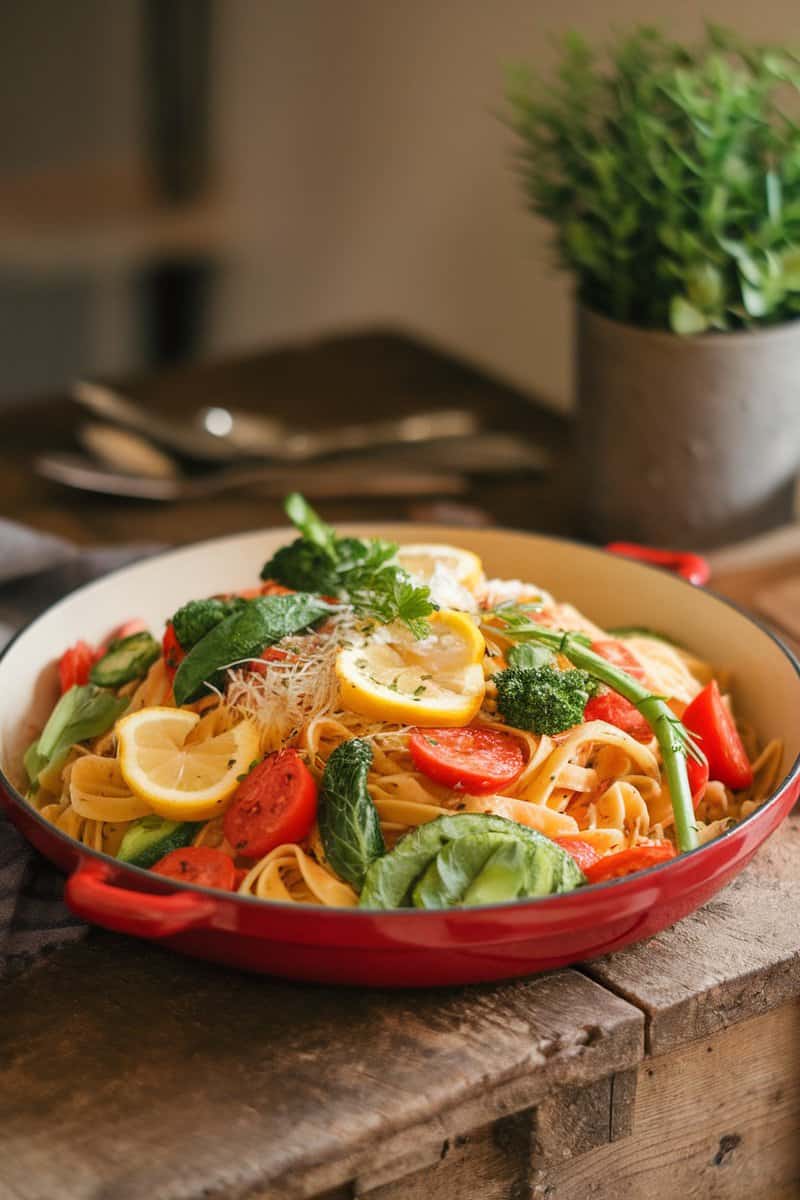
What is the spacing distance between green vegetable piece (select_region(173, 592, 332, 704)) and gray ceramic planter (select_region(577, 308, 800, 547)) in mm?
922

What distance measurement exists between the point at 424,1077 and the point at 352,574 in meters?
0.68

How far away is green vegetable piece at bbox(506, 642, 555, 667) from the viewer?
5.34ft

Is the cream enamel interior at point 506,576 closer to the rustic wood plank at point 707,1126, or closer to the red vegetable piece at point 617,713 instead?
the red vegetable piece at point 617,713

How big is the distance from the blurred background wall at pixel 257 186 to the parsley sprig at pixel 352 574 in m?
2.13

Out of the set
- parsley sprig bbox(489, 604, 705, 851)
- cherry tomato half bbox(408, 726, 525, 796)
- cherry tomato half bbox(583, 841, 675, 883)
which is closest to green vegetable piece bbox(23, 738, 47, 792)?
cherry tomato half bbox(408, 726, 525, 796)

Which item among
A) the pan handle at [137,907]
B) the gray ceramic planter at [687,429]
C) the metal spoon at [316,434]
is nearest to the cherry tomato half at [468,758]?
the pan handle at [137,907]

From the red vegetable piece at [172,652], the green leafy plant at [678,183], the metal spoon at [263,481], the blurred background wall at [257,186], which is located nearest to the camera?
the red vegetable piece at [172,652]

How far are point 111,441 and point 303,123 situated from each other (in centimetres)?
298

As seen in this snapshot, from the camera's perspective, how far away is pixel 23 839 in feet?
5.55

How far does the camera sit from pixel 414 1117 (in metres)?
1.29

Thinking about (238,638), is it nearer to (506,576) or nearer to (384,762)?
(384,762)

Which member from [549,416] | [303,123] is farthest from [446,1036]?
[303,123]

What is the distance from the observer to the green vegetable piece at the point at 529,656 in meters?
1.63

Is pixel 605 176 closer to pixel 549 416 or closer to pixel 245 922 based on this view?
pixel 549 416
